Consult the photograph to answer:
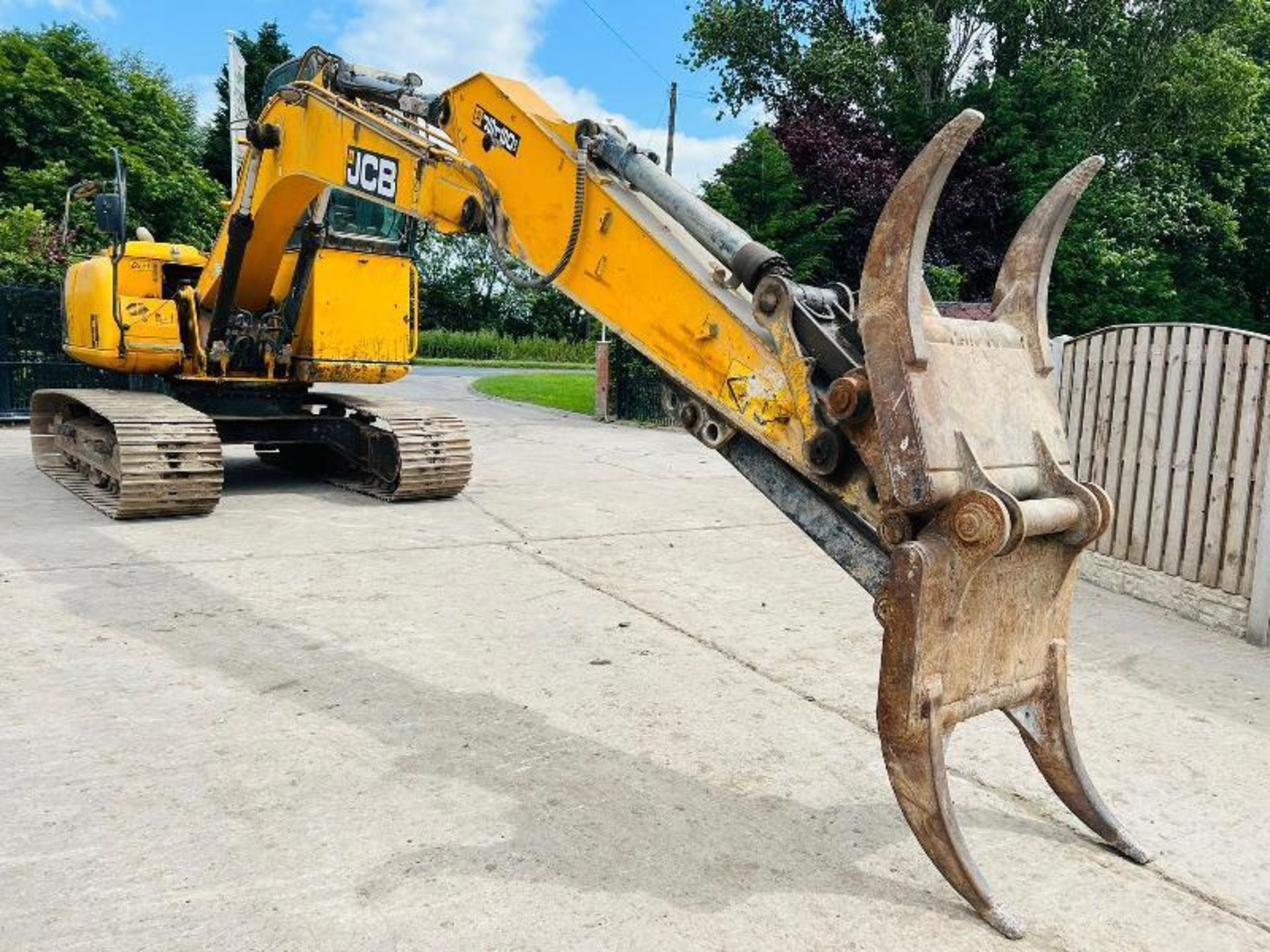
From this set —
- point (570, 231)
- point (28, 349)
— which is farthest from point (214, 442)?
point (28, 349)

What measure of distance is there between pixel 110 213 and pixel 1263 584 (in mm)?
8220

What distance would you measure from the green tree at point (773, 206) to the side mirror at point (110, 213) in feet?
36.6

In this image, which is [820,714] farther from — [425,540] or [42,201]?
[42,201]

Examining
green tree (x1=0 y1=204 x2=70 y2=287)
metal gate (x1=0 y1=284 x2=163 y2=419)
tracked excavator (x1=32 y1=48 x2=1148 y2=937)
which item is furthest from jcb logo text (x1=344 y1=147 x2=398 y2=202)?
green tree (x1=0 y1=204 x2=70 y2=287)

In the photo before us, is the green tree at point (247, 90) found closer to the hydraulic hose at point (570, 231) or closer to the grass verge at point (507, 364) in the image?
the grass verge at point (507, 364)

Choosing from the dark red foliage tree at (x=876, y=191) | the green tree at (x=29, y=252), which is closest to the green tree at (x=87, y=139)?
the green tree at (x=29, y=252)

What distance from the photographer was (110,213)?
7945 millimetres

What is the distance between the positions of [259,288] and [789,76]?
57.6 ft

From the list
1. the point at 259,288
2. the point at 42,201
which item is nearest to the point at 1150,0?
the point at 259,288

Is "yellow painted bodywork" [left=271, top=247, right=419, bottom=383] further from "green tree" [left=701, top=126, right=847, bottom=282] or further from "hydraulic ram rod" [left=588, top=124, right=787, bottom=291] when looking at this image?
"green tree" [left=701, top=126, right=847, bottom=282]

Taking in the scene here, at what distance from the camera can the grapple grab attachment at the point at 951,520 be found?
2631 mm

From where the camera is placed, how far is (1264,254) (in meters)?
25.7

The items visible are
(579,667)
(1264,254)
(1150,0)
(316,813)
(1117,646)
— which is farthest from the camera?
(1264,254)

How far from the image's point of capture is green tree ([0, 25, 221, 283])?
27.8m
